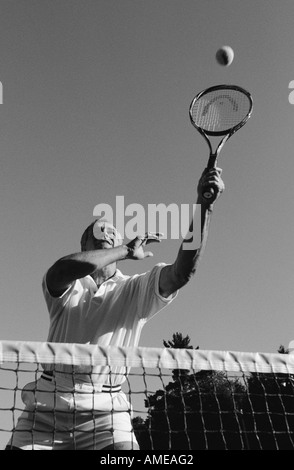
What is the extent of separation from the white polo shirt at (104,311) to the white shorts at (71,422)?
1.53 ft

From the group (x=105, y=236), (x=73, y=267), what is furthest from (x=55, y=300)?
(x=105, y=236)

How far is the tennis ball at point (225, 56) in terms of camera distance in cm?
727

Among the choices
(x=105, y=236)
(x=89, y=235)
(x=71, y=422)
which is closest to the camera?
(x=71, y=422)

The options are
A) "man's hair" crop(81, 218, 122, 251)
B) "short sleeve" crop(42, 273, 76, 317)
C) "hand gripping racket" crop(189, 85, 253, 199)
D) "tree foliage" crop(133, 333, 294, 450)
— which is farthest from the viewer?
"hand gripping racket" crop(189, 85, 253, 199)

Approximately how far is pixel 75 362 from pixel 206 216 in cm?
163

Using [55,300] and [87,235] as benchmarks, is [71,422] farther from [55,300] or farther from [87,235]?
[87,235]

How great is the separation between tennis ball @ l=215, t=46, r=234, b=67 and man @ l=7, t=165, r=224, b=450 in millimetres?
3277

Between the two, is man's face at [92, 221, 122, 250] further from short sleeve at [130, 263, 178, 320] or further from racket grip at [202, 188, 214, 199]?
racket grip at [202, 188, 214, 199]

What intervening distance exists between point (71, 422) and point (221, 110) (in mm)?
3604

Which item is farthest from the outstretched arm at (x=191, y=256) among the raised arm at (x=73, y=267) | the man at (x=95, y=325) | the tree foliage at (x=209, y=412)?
the tree foliage at (x=209, y=412)

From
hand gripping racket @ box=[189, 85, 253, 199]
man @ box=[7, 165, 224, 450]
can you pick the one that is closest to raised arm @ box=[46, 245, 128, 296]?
man @ box=[7, 165, 224, 450]

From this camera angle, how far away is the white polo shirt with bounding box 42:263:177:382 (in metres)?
4.36

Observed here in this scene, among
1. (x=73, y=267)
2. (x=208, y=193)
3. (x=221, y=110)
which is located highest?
→ (x=221, y=110)

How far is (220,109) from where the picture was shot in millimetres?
5875
